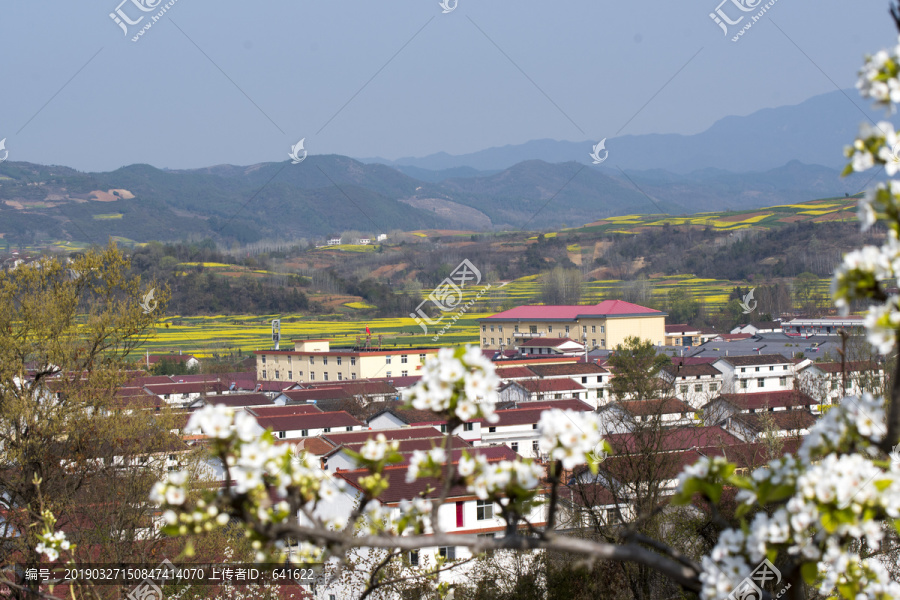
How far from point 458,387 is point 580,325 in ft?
207

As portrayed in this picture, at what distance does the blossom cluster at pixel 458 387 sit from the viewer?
7.29ft

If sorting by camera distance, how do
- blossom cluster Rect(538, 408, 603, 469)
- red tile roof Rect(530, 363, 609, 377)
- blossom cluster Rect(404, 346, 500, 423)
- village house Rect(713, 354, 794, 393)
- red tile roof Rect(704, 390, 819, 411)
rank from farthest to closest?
1. village house Rect(713, 354, 794, 393)
2. red tile roof Rect(530, 363, 609, 377)
3. red tile roof Rect(704, 390, 819, 411)
4. blossom cluster Rect(404, 346, 500, 423)
5. blossom cluster Rect(538, 408, 603, 469)

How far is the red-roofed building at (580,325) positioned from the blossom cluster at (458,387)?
6039 centimetres

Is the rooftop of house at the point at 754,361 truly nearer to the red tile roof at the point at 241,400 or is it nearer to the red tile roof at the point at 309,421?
the red tile roof at the point at 309,421

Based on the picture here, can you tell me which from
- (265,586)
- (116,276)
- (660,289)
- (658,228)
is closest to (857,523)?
(265,586)

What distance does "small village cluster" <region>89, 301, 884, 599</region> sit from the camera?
15.7 metres

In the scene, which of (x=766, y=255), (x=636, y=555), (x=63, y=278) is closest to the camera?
(x=636, y=555)

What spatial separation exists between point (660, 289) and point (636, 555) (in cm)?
9913

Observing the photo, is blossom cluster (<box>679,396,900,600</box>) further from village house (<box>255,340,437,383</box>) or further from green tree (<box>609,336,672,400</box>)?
village house (<box>255,340,437,383</box>)

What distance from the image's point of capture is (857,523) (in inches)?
74.6

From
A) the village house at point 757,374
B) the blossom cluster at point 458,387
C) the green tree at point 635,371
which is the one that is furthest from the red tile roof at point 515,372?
the blossom cluster at point 458,387

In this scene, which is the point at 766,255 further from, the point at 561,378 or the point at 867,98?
the point at 867,98

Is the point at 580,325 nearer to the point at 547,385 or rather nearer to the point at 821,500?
the point at 547,385

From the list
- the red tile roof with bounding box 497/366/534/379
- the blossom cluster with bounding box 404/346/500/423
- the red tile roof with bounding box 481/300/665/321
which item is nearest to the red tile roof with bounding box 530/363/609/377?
the red tile roof with bounding box 497/366/534/379
